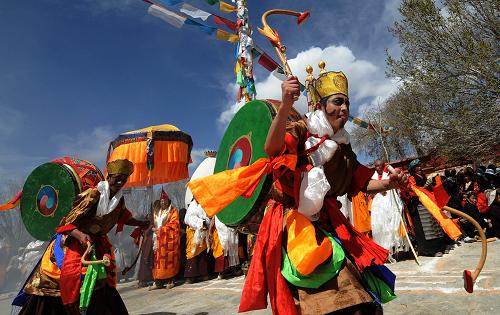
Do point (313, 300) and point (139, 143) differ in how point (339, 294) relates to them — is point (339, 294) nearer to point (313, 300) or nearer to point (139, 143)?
point (313, 300)

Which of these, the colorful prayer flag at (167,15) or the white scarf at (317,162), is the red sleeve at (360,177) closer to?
the white scarf at (317,162)

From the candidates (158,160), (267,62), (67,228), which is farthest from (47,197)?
(267,62)

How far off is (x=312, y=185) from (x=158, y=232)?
7339 millimetres

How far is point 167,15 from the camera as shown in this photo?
22.3 ft

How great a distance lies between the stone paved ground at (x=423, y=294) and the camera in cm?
334

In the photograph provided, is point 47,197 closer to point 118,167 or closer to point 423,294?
point 118,167

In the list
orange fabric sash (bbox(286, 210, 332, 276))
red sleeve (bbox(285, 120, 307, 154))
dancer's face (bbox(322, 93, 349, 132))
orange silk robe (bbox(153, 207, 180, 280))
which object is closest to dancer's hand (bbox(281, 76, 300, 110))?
red sleeve (bbox(285, 120, 307, 154))

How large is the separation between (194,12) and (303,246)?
6.39 metres

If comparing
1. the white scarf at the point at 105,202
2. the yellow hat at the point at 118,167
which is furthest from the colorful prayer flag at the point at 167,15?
the white scarf at the point at 105,202

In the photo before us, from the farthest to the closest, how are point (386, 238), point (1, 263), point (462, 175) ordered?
point (1, 263)
point (462, 175)
point (386, 238)

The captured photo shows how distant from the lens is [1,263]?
1320cm

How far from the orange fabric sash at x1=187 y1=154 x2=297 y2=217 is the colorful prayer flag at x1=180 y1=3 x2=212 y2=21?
591cm

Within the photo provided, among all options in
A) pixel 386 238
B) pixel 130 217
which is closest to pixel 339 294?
pixel 130 217

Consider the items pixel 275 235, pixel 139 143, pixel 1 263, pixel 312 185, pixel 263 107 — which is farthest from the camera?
pixel 1 263
